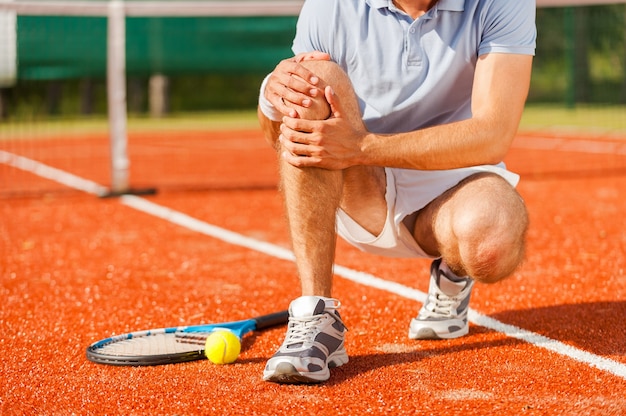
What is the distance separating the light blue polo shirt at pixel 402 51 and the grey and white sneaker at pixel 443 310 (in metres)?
0.67

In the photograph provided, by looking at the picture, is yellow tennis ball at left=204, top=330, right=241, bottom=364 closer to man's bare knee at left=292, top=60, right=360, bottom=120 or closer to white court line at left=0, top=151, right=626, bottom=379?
man's bare knee at left=292, top=60, right=360, bottom=120

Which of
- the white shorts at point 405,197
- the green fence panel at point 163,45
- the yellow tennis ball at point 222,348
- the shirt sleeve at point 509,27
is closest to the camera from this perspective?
the shirt sleeve at point 509,27

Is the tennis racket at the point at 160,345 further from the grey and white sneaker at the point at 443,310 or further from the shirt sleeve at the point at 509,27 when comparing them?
the shirt sleeve at the point at 509,27

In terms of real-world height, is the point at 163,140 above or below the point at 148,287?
below

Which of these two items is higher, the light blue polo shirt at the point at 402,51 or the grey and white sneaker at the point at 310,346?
the light blue polo shirt at the point at 402,51

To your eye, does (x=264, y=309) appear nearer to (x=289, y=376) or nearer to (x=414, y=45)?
(x=289, y=376)

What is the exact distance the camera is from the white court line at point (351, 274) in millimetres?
3795

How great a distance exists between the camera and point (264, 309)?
4891 mm

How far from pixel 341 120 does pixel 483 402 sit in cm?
113

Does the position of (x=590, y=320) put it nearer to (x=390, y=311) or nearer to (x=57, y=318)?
(x=390, y=311)

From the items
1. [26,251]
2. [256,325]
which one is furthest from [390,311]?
[26,251]

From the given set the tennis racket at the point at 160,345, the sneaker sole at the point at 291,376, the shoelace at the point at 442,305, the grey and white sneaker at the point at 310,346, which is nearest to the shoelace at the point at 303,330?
the grey and white sneaker at the point at 310,346

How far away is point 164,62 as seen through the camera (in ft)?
50.9

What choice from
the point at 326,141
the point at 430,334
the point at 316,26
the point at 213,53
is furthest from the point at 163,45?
the point at 326,141
